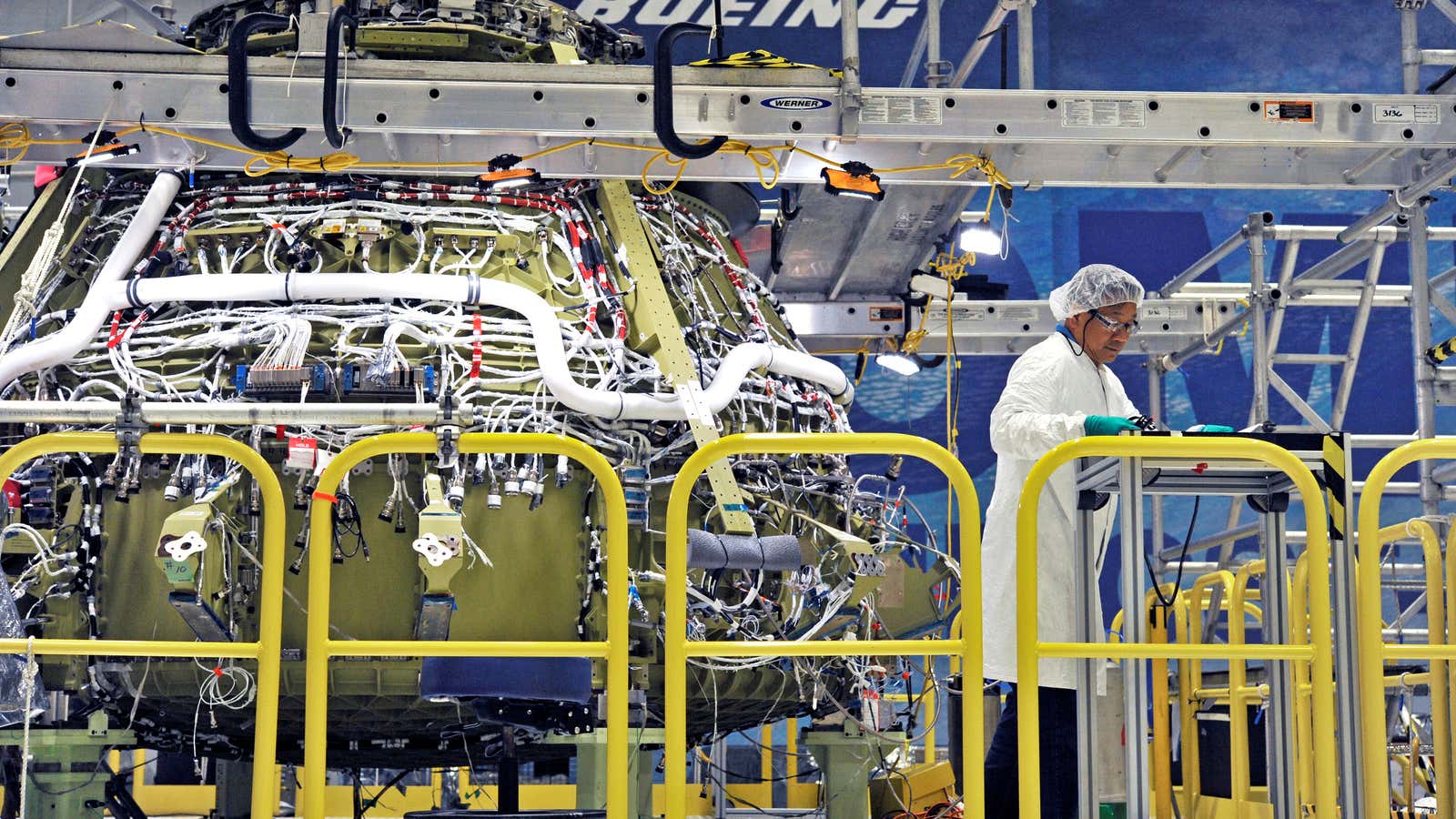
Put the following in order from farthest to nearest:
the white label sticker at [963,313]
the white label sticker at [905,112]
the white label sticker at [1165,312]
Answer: the white label sticker at [1165,312] → the white label sticker at [963,313] → the white label sticker at [905,112]

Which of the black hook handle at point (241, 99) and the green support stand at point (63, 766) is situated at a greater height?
the black hook handle at point (241, 99)

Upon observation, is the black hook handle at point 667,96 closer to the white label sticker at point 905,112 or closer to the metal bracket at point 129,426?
the white label sticker at point 905,112

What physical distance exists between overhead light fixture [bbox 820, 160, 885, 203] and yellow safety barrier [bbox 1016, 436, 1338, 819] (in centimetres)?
247

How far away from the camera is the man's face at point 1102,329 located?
532 cm

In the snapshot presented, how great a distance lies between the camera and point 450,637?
215 inches

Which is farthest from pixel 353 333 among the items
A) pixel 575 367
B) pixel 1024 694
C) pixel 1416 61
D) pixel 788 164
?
pixel 1416 61

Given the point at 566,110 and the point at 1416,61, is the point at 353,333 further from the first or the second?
the point at 1416,61

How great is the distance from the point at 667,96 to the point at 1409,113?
3.16m

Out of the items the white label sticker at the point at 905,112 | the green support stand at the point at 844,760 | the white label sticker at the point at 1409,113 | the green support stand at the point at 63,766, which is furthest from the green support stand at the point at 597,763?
the white label sticker at the point at 1409,113

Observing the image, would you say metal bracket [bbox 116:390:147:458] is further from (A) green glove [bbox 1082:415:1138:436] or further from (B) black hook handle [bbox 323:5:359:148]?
(A) green glove [bbox 1082:415:1138:436]

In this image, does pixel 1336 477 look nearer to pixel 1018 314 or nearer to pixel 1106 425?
pixel 1106 425

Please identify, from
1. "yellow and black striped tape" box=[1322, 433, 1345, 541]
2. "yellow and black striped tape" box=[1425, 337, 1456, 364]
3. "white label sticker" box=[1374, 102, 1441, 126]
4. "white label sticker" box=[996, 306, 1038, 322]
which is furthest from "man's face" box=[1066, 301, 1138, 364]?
"white label sticker" box=[996, 306, 1038, 322]

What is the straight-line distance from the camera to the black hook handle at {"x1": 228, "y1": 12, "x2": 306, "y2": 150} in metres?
5.82

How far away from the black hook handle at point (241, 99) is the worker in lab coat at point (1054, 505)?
297cm
